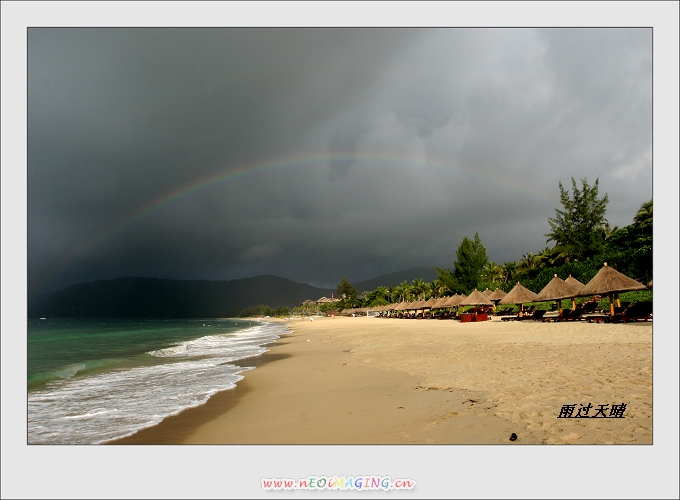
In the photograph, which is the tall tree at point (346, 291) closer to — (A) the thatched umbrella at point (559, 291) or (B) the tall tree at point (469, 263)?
(B) the tall tree at point (469, 263)

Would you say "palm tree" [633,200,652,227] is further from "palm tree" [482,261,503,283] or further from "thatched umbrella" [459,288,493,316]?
"palm tree" [482,261,503,283]

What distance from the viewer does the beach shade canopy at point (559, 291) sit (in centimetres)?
2082

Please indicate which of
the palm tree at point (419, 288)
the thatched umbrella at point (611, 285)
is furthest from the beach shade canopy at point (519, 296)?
the palm tree at point (419, 288)

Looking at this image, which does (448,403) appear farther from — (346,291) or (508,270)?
(346,291)

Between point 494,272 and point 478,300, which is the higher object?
point 494,272

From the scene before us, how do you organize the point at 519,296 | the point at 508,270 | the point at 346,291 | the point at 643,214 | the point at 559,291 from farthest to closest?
the point at 346,291, the point at 508,270, the point at 643,214, the point at 519,296, the point at 559,291

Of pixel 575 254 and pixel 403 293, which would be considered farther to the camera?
pixel 403 293

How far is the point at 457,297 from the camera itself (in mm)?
36562

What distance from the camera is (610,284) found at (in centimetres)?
1722

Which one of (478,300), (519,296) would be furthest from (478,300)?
(519,296)

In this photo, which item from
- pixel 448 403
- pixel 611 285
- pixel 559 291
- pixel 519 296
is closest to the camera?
pixel 448 403

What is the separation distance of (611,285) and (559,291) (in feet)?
13.4

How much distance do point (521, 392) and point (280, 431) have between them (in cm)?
359

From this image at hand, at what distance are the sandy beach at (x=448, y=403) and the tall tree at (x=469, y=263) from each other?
4376 centimetres
